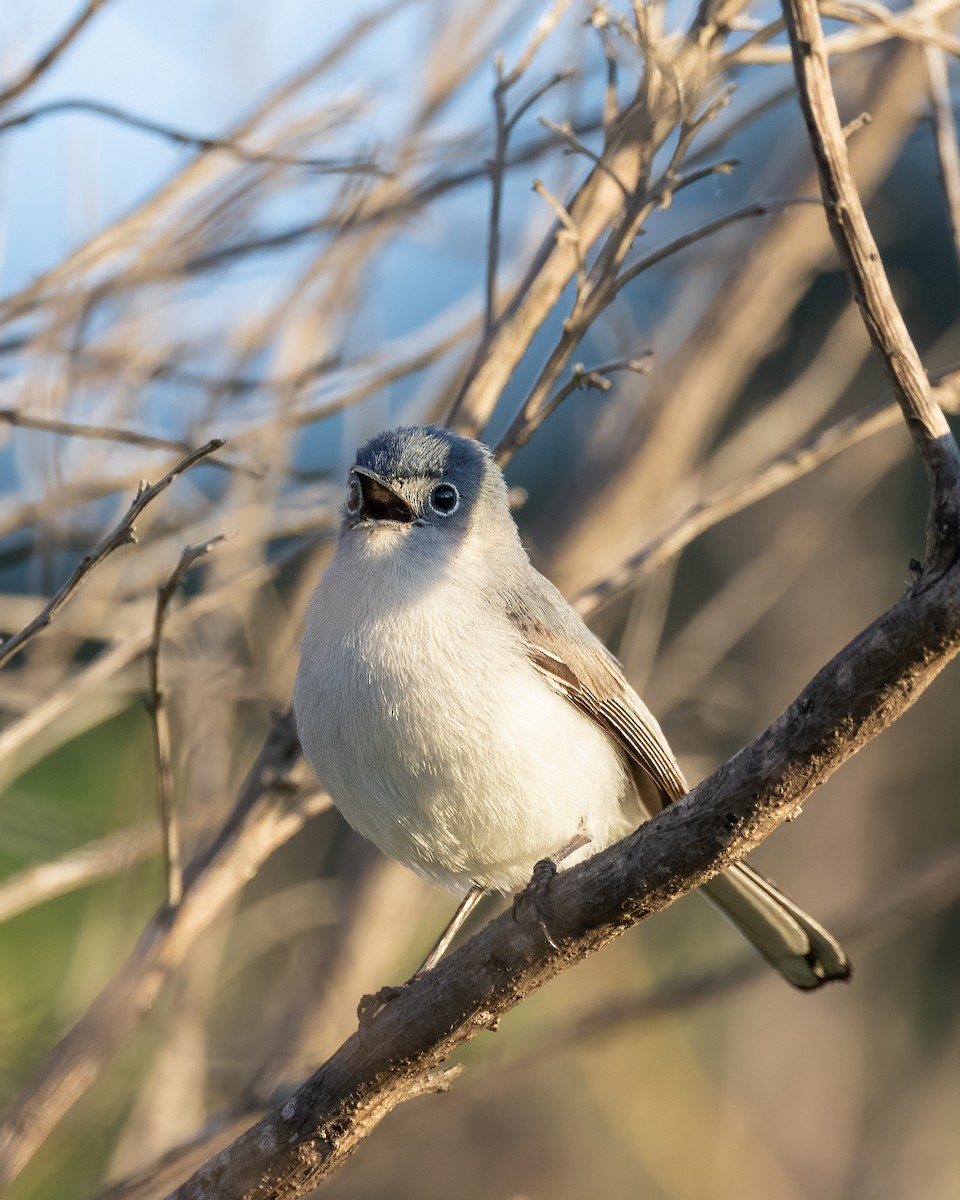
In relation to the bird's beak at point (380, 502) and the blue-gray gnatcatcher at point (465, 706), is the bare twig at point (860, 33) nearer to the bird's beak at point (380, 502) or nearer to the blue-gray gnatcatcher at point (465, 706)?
the blue-gray gnatcatcher at point (465, 706)

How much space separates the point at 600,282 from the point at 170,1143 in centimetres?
234

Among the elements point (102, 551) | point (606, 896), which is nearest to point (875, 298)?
point (606, 896)

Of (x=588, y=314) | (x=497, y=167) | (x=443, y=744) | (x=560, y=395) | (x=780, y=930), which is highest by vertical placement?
(x=497, y=167)

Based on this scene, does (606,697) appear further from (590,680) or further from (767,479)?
(767,479)

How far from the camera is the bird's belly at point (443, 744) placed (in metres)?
2.32

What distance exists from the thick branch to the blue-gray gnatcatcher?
1.40 feet

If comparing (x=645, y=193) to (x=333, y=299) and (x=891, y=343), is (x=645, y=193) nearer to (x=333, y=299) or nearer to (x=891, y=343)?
(x=891, y=343)

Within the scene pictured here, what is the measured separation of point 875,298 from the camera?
5.06 ft

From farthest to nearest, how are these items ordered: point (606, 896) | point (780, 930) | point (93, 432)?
point (780, 930), point (93, 432), point (606, 896)

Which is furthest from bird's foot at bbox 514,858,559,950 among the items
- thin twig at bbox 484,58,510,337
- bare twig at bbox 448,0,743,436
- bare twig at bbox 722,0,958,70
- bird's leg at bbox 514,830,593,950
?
bare twig at bbox 722,0,958,70

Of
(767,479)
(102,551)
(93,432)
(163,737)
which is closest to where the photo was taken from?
(102,551)

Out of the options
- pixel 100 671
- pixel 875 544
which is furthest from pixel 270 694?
pixel 875 544

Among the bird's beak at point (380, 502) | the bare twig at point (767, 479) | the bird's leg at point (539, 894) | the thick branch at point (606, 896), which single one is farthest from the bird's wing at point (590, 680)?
the thick branch at point (606, 896)

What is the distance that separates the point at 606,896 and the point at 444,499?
111 cm
